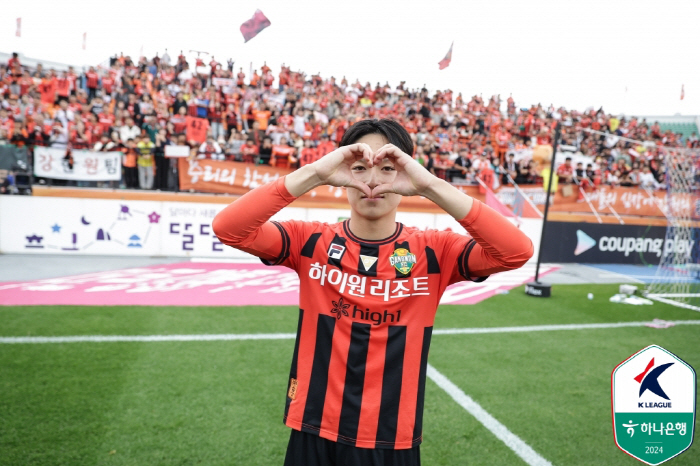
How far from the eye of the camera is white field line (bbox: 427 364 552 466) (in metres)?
3.44

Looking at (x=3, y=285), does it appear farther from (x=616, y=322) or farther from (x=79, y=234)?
(x=616, y=322)

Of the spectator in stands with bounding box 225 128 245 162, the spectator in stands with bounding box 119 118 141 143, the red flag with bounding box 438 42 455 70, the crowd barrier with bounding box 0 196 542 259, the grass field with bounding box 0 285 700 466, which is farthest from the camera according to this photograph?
the red flag with bounding box 438 42 455 70

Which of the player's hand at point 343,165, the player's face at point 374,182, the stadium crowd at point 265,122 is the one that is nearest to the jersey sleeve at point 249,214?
the player's hand at point 343,165

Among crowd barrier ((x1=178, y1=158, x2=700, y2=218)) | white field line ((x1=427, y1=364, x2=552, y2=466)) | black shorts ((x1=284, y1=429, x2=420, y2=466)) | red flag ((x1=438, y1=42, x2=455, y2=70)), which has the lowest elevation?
white field line ((x1=427, y1=364, x2=552, y2=466))

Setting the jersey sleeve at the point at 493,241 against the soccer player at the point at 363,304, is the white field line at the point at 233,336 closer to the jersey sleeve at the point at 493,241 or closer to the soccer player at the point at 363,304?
the soccer player at the point at 363,304

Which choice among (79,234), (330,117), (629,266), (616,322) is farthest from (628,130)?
(79,234)

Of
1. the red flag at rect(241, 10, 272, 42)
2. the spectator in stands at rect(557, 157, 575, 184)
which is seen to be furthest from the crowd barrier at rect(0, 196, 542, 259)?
the spectator in stands at rect(557, 157, 575, 184)

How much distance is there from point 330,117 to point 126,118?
7760 millimetres

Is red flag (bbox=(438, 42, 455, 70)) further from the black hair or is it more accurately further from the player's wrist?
the player's wrist

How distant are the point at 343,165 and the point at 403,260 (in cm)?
50

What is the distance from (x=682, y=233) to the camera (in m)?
10.5

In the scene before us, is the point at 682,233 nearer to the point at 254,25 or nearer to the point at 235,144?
the point at 235,144

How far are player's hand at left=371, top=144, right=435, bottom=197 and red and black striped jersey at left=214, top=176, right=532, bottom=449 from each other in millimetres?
332

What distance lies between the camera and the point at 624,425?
1932 mm
